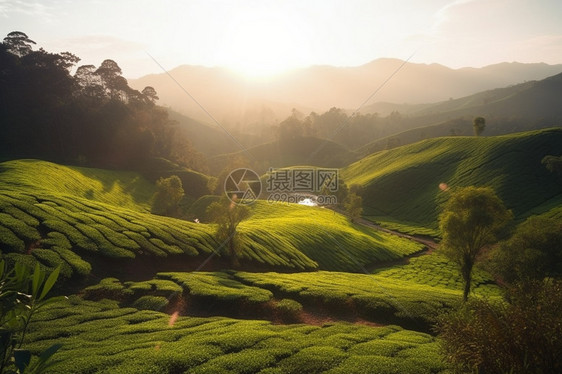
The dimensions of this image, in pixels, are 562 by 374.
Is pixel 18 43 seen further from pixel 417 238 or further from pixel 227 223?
pixel 417 238

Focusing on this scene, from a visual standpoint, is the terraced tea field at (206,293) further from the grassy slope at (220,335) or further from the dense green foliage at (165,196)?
the dense green foliage at (165,196)

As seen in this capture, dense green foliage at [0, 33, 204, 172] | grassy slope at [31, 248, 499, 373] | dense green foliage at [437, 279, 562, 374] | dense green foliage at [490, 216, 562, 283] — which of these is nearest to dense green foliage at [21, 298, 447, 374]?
grassy slope at [31, 248, 499, 373]

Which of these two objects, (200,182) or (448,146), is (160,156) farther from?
(448,146)

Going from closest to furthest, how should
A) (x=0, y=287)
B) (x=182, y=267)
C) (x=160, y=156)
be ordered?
(x=0, y=287) → (x=182, y=267) → (x=160, y=156)

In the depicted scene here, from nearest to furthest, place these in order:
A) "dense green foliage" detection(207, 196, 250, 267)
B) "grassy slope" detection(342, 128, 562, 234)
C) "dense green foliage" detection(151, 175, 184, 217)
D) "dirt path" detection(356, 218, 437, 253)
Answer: "dense green foliage" detection(207, 196, 250, 267) → "dense green foliage" detection(151, 175, 184, 217) → "dirt path" detection(356, 218, 437, 253) → "grassy slope" detection(342, 128, 562, 234)

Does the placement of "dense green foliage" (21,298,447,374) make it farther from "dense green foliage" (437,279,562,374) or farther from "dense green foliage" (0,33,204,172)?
"dense green foliage" (0,33,204,172)

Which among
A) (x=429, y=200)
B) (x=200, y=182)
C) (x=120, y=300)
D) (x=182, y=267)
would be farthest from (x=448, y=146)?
(x=120, y=300)
